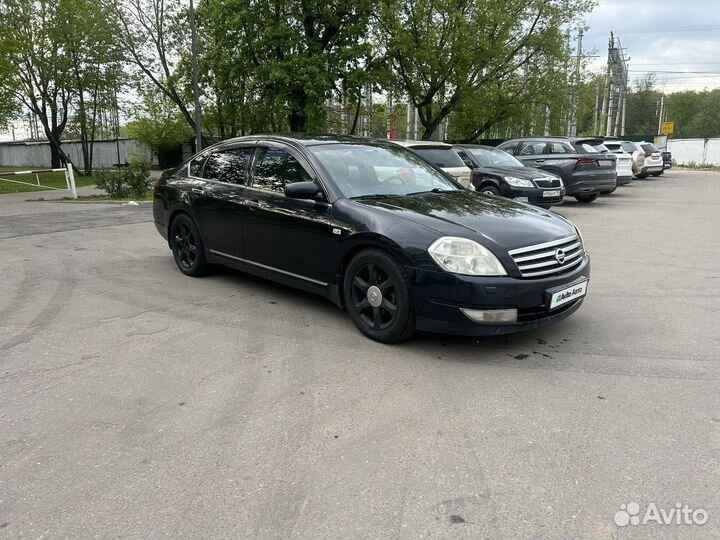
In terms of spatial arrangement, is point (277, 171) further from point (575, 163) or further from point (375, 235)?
point (575, 163)

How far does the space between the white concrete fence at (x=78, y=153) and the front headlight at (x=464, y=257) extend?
38653 mm

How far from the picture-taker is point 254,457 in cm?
286

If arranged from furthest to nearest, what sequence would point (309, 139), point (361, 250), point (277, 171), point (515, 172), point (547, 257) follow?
point (515, 172)
point (309, 139)
point (277, 171)
point (361, 250)
point (547, 257)

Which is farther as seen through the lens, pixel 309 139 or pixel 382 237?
pixel 309 139

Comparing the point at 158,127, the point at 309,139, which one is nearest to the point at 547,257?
the point at 309,139

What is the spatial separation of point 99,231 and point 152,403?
24.8 feet

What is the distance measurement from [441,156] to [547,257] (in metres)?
7.68

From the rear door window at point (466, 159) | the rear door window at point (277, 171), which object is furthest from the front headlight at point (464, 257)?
the rear door window at point (466, 159)

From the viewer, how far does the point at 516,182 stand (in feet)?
38.6

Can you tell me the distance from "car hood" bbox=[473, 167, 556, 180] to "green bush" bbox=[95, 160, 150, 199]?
960 cm

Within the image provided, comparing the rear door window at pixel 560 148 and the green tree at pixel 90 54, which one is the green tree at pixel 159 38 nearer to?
the green tree at pixel 90 54

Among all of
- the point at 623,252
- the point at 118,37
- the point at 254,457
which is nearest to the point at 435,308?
the point at 254,457

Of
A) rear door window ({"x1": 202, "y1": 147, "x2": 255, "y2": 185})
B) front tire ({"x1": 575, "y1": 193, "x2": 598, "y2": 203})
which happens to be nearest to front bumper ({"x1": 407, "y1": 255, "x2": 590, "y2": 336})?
rear door window ({"x1": 202, "y1": 147, "x2": 255, "y2": 185})

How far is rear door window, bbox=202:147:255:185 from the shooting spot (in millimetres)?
5777
